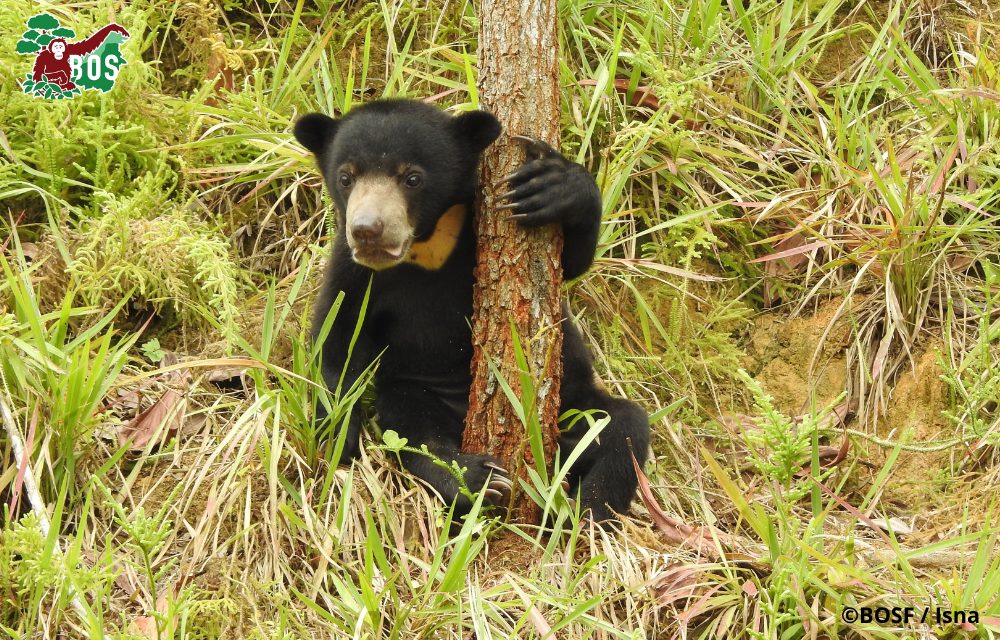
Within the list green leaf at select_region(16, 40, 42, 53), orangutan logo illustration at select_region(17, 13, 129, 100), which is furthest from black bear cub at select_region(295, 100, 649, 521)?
green leaf at select_region(16, 40, 42, 53)

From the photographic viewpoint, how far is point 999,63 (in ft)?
17.9

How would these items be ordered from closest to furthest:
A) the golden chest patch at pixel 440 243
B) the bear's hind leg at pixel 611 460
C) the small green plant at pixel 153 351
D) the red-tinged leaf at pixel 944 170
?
1. the bear's hind leg at pixel 611 460
2. the golden chest patch at pixel 440 243
3. the small green plant at pixel 153 351
4. the red-tinged leaf at pixel 944 170

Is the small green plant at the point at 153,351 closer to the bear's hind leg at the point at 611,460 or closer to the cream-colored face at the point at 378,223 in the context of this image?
the cream-colored face at the point at 378,223

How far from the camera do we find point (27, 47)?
538 cm

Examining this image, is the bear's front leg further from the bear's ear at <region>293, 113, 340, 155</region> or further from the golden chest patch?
the bear's ear at <region>293, 113, 340, 155</region>

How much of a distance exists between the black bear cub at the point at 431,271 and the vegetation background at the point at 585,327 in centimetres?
17

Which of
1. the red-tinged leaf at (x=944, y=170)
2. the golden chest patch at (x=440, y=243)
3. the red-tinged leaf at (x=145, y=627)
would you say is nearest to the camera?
the red-tinged leaf at (x=145, y=627)

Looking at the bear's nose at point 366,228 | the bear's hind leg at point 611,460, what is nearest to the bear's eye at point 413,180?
the bear's nose at point 366,228

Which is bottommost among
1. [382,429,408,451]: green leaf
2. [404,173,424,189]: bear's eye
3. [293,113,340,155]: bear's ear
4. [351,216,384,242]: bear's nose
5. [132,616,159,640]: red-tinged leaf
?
[132,616,159,640]: red-tinged leaf

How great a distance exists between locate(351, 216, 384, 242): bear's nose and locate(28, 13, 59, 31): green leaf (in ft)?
8.20

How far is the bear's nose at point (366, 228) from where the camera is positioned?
3.92 meters

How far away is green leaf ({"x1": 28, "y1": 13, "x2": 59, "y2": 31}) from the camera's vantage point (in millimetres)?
5488

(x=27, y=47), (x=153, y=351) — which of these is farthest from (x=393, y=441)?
(x=27, y=47)

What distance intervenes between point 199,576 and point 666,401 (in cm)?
230
